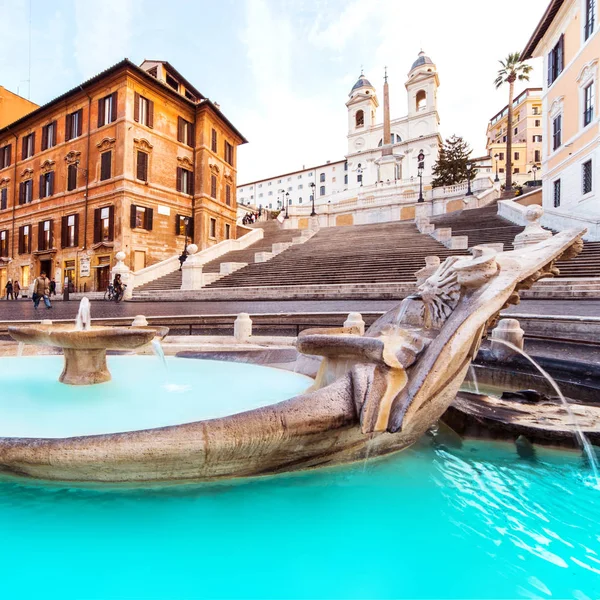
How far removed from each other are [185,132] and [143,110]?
3.63 metres

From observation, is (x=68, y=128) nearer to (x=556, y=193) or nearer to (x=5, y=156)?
(x=5, y=156)

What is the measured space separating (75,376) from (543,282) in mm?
12247

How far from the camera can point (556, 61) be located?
2227 cm

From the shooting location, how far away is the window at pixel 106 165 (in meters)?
26.4

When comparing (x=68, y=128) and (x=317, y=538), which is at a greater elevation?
(x=68, y=128)

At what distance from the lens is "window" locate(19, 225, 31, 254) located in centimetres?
3056

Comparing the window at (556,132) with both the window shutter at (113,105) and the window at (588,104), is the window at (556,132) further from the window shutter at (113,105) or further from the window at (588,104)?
the window shutter at (113,105)

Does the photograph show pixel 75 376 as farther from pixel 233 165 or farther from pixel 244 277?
pixel 233 165

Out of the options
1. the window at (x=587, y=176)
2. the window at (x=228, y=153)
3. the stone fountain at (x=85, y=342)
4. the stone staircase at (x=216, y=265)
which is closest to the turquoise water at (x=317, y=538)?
the stone fountain at (x=85, y=342)

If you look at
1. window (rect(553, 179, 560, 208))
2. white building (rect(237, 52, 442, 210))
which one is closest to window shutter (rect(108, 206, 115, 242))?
window (rect(553, 179, 560, 208))

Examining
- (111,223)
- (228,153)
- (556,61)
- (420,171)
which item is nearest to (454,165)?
(420,171)

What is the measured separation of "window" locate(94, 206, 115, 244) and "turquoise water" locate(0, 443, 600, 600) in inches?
1071

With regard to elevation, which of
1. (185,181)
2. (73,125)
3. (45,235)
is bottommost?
(45,235)

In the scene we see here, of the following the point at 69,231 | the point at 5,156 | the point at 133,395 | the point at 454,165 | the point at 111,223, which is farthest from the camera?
the point at 454,165
